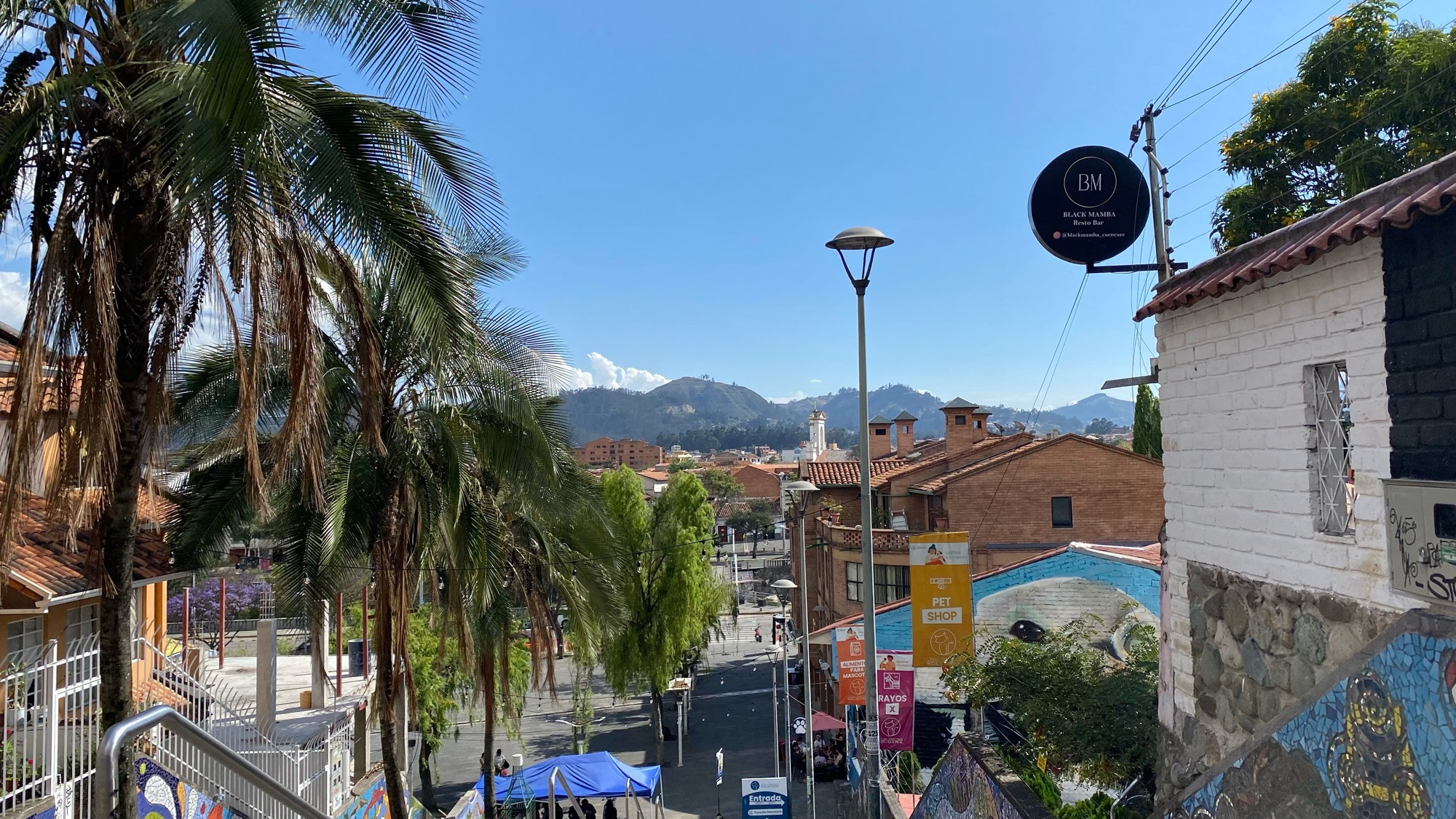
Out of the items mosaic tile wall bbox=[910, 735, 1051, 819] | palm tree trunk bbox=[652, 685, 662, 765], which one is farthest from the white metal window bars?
palm tree trunk bbox=[652, 685, 662, 765]

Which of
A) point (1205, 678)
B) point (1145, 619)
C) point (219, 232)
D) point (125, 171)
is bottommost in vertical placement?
point (1145, 619)

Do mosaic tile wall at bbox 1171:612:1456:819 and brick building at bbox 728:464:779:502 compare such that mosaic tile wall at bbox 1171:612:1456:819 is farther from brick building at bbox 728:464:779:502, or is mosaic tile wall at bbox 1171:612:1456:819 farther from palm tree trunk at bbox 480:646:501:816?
brick building at bbox 728:464:779:502

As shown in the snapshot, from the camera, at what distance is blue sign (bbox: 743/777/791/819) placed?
19312mm

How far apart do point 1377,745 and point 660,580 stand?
32037 millimetres

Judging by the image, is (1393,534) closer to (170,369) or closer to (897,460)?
(170,369)

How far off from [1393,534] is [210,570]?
13629mm

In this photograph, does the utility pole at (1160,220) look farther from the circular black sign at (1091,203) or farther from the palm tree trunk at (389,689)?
the palm tree trunk at (389,689)

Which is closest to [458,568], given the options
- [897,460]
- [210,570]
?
[210,570]

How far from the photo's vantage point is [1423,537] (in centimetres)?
479

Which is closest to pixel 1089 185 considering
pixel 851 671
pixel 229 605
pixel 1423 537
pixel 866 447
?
pixel 866 447

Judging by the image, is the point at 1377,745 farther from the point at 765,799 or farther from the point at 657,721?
the point at 657,721

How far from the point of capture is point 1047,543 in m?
32.8

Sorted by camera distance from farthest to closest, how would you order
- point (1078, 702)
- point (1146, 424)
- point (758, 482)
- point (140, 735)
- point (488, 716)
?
point (758, 482), point (1146, 424), point (488, 716), point (1078, 702), point (140, 735)

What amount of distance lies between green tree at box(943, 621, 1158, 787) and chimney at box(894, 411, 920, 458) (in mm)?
Result: 41595
